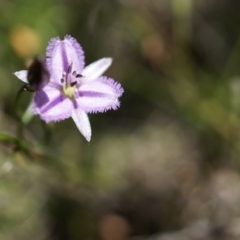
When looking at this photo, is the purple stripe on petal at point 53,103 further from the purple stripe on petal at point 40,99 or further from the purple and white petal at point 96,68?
the purple and white petal at point 96,68

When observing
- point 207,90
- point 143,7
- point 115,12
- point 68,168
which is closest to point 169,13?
point 143,7

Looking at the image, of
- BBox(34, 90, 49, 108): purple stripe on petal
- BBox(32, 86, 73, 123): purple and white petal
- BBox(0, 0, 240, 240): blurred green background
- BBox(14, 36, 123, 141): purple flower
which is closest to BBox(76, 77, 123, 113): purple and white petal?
BBox(14, 36, 123, 141): purple flower

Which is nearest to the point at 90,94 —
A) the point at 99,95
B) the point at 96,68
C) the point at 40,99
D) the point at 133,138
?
the point at 99,95

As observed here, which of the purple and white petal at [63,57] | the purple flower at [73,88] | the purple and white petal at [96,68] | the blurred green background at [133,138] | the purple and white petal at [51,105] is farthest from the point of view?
the blurred green background at [133,138]

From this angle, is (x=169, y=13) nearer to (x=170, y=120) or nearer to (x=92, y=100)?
(x=170, y=120)

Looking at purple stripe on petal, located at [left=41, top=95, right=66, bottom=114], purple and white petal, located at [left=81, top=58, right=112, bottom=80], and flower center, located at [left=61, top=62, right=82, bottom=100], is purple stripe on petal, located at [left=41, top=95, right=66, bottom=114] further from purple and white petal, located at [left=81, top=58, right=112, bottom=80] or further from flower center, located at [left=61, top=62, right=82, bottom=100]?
purple and white petal, located at [left=81, top=58, right=112, bottom=80]

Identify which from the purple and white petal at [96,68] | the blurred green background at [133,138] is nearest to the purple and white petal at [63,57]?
the purple and white petal at [96,68]

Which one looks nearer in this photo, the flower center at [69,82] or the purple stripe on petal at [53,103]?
the purple stripe on petal at [53,103]

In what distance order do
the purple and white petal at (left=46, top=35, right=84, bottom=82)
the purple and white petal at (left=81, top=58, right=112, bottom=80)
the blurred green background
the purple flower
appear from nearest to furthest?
the purple flower < the purple and white petal at (left=46, top=35, right=84, bottom=82) < the purple and white petal at (left=81, top=58, right=112, bottom=80) < the blurred green background
